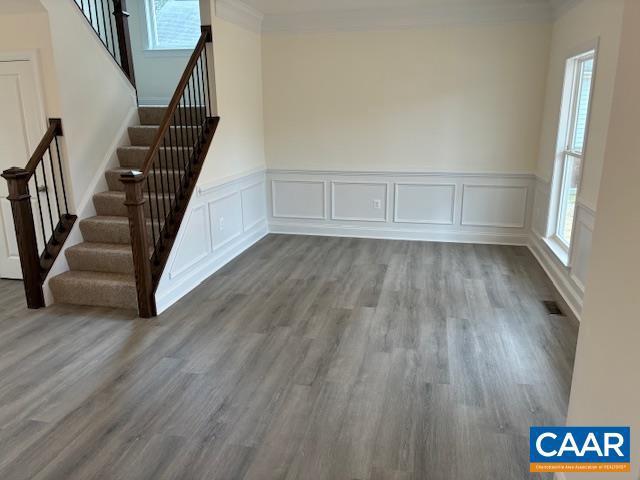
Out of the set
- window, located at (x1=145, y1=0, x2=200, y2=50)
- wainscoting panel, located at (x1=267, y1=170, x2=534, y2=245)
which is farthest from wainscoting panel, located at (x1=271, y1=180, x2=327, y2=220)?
window, located at (x1=145, y1=0, x2=200, y2=50)

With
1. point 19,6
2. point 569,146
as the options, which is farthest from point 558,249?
point 19,6

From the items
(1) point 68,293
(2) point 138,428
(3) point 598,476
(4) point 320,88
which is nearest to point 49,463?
(2) point 138,428

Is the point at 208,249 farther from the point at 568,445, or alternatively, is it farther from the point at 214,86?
the point at 568,445

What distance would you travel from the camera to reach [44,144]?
388cm

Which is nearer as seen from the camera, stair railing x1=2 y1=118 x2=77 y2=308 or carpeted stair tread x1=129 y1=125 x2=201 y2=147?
stair railing x1=2 y1=118 x2=77 y2=308

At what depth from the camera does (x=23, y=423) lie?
8.16 ft

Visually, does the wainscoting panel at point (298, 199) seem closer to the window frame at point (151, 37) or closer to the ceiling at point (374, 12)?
the ceiling at point (374, 12)

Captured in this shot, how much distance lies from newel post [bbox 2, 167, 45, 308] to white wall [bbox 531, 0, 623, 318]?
4021mm

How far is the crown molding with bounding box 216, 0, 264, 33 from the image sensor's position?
15.5 feet

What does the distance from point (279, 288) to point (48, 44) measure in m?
2.86

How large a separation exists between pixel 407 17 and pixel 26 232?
4550 millimetres

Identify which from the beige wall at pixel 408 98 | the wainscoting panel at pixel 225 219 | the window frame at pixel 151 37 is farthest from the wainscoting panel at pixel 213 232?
the window frame at pixel 151 37

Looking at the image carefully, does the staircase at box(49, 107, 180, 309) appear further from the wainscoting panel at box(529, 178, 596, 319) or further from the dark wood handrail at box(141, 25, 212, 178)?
the wainscoting panel at box(529, 178, 596, 319)

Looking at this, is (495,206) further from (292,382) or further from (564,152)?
(292,382)
